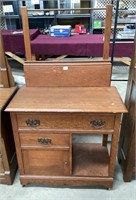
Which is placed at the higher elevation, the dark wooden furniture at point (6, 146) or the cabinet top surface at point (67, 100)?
the cabinet top surface at point (67, 100)

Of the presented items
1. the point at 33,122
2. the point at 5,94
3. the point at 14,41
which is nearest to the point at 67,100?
the point at 33,122

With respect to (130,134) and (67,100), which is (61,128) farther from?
(130,134)

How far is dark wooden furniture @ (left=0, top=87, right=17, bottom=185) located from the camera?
3.92 feet

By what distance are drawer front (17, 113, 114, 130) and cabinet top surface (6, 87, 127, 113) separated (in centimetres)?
5

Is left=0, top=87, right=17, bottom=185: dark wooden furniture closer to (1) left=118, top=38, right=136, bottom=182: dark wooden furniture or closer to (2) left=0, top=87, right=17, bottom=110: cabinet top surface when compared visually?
(2) left=0, top=87, right=17, bottom=110: cabinet top surface

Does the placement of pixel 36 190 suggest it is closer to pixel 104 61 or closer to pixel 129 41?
pixel 104 61

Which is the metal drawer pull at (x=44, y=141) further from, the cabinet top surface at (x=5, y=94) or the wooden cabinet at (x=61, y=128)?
the cabinet top surface at (x=5, y=94)

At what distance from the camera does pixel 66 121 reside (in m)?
1.09

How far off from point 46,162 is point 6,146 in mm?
273

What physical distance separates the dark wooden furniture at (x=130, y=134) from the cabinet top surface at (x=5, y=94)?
758 mm

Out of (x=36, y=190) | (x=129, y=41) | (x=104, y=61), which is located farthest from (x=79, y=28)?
(x=36, y=190)

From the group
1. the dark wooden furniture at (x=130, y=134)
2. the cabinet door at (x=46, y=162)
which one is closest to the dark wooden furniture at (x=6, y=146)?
the cabinet door at (x=46, y=162)

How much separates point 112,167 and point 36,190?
54 centimetres

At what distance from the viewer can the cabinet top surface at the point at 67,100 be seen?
103 centimetres
